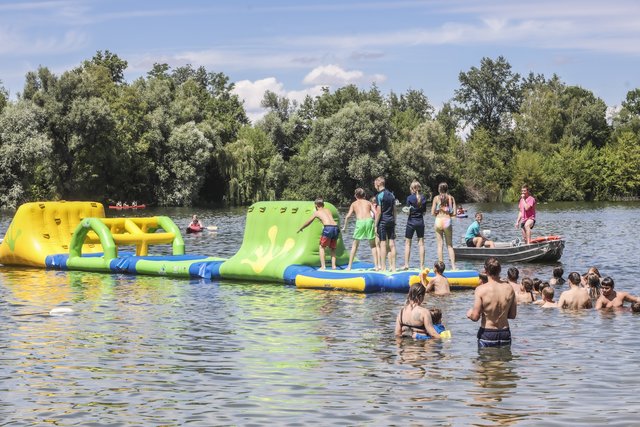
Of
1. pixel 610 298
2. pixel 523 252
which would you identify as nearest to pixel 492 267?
pixel 610 298

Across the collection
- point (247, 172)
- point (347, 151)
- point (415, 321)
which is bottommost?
point (415, 321)

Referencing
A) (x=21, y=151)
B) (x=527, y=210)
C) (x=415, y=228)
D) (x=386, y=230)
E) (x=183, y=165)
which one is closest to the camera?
(x=386, y=230)

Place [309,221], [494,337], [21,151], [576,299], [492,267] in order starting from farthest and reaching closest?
[21,151] → [309,221] → [576,299] → [494,337] → [492,267]

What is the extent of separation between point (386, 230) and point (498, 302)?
8.41 metres

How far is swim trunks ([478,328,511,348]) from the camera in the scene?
A: 14.6m

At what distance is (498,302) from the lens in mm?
14062

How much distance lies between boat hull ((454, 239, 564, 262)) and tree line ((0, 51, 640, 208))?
1925 inches

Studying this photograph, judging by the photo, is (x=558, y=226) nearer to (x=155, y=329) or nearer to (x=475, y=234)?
(x=475, y=234)

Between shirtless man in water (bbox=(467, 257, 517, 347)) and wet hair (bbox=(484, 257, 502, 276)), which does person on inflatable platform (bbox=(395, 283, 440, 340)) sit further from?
wet hair (bbox=(484, 257, 502, 276))

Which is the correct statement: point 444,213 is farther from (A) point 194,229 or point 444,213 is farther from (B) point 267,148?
(B) point 267,148

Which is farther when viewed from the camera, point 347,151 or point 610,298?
point 347,151

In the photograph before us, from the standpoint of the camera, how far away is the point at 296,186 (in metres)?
89.7

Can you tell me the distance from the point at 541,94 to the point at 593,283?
95.6m

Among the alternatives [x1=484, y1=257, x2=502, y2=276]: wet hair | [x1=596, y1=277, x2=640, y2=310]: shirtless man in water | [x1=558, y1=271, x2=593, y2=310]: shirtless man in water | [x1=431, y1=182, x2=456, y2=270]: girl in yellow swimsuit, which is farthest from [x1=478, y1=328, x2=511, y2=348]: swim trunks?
[x1=431, y1=182, x2=456, y2=270]: girl in yellow swimsuit
